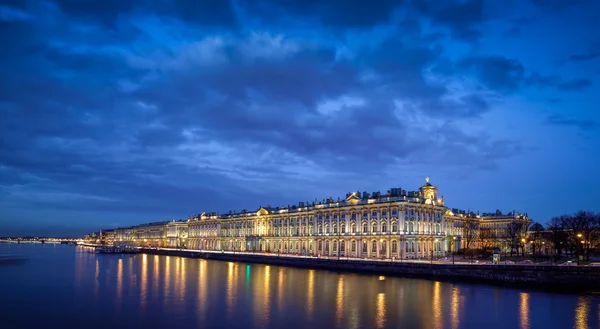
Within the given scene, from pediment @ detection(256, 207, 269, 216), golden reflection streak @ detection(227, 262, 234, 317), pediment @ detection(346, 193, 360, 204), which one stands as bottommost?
golden reflection streak @ detection(227, 262, 234, 317)

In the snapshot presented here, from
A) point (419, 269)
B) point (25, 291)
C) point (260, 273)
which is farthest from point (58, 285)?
point (419, 269)

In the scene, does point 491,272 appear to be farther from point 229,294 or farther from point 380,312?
point 229,294

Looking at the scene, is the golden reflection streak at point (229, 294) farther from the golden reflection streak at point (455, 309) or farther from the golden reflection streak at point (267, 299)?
the golden reflection streak at point (455, 309)

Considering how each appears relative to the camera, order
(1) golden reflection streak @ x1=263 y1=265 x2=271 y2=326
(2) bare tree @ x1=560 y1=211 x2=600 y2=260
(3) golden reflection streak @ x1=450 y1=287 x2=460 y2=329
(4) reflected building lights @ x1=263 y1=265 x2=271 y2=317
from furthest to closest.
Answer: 1. (2) bare tree @ x1=560 y1=211 x2=600 y2=260
2. (4) reflected building lights @ x1=263 y1=265 x2=271 y2=317
3. (1) golden reflection streak @ x1=263 y1=265 x2=271 y2=326
4. (3) golden reflection streak @ x1=450 y1=287 x2=460 y2=329

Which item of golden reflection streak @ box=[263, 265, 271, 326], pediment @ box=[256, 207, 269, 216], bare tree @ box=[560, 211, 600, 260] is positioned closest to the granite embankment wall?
golden reflection streak @ box=[263, 265, 271, 326]

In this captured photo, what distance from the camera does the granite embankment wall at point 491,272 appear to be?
49594 millimetres

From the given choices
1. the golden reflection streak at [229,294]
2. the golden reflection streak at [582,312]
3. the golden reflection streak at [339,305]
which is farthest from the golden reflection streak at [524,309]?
the golden reflection streak at [229,294]

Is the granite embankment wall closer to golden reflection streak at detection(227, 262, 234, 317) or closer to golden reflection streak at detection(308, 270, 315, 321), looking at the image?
golden reflection streak at detection(308, 270, 315, 321)

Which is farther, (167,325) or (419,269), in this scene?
(419,269)

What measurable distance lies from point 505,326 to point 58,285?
49.7m

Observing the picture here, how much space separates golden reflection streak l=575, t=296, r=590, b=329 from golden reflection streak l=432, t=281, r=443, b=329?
943 centimetres

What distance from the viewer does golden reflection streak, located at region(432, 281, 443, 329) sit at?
112ft

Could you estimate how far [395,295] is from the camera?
152 feet

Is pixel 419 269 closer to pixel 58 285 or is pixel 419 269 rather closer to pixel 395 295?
pixel 395 295
